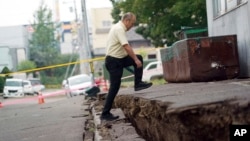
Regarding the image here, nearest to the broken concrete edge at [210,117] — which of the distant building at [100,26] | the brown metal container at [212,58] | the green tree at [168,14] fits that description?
the brown metal container at [212,58]

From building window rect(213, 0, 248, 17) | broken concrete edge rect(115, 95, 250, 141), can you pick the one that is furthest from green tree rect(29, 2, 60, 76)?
broken concrete edge rect(115, 95, 250, 141)

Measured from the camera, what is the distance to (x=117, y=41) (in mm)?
5855

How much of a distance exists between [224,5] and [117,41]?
12.1ft

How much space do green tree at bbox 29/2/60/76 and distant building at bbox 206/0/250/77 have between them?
173 ft

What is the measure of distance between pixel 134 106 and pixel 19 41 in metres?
63.1

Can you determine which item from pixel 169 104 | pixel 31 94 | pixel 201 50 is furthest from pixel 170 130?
pixel 31 94

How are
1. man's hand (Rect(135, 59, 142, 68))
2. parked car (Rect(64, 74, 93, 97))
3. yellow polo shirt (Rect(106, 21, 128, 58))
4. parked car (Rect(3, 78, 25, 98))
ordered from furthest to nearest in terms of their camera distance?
parked car (Rect(3, 78, 25, 98)) < parked car (Rect(64, 74, 93, 97)) < man's hand (Rect(135, 59, 142, 68)) < yellow polo shirt (Rect(106, 21, 128, 58))

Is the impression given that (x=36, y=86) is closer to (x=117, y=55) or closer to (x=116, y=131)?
(x=117, y=55)

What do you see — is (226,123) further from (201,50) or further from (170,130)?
(201,50)

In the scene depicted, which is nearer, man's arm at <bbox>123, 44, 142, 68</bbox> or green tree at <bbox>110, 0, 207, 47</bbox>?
man's arm at <bbox>123, 44, 142, 68</bbox>

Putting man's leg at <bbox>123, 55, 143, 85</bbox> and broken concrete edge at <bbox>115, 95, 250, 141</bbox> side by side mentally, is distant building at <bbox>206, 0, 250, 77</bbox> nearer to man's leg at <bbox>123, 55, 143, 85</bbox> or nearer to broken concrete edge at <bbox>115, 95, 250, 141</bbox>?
man's leg at <bbox>123, 55, 143, 85</bbox>

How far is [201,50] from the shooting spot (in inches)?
273

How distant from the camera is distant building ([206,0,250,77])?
703 centimetres

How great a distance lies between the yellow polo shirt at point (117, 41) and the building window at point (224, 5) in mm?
2475
